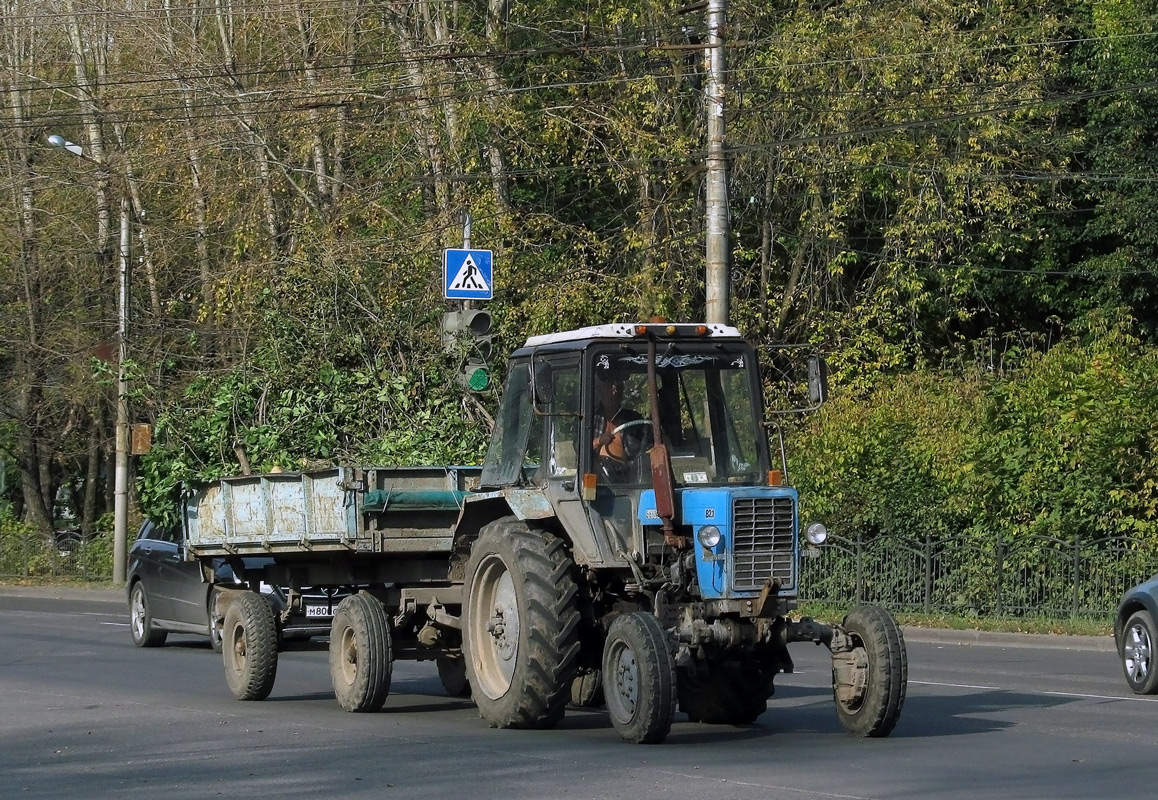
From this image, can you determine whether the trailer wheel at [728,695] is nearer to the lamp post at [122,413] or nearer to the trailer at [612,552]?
the trailer at [612,552]

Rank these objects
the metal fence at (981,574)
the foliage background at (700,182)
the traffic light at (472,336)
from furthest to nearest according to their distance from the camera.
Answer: the foliage background at (700,182), the metal fence at (981,574), the traffic light at (472,336)

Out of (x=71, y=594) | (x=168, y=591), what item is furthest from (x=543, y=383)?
(x=71, y=594)

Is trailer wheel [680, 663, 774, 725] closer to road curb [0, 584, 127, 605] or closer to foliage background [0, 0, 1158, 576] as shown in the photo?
foliage background [0, 0, 1158, 576]

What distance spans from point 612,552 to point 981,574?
13392 millimetres

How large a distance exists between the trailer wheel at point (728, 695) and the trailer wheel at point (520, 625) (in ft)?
3.60

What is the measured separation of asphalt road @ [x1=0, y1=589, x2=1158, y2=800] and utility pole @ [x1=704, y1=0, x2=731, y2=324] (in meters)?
5.74

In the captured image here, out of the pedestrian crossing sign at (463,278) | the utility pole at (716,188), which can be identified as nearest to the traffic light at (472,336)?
the pedestrian crossing sign at (463,278)

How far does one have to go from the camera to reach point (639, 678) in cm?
976

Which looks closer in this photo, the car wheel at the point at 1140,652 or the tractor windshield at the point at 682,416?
the tractor windshield at the point at 682,416

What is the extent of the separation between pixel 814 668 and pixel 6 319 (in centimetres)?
2821

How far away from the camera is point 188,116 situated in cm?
3341

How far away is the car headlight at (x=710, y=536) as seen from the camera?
1020 cm

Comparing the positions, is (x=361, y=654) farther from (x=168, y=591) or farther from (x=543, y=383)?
(x=168, y=591)

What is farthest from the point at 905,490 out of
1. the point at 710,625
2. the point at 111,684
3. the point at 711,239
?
the point at 710,625
